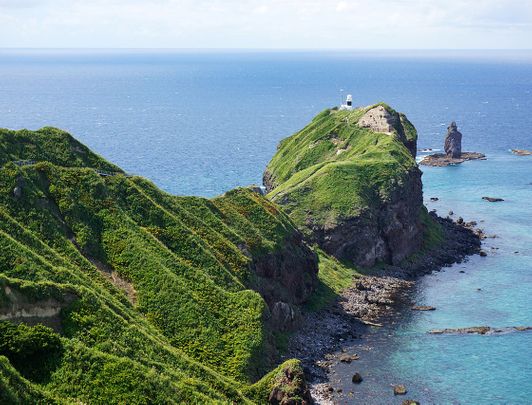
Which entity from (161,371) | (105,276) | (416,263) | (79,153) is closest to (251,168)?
(416,263)

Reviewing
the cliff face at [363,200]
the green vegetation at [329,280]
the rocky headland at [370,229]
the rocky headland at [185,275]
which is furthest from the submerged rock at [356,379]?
the cliff face at [363,200]

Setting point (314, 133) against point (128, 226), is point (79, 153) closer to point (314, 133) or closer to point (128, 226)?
point (128, 226)

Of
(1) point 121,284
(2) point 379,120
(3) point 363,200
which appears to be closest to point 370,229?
(3) point 363,200

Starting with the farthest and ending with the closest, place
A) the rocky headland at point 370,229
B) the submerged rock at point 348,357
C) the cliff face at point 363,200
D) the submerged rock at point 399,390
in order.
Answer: the cliff face at point 363,200
the rocky headland at point 370,229
the submerged rock at point 348,357
the submerged rock at point 399,390

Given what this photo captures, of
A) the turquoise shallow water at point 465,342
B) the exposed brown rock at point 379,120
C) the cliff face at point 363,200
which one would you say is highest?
the exposed brown rock at point 379,120

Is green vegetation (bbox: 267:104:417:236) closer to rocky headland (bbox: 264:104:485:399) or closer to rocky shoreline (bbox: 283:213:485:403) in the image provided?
rocky headland (bbox: 264:104:485:399)

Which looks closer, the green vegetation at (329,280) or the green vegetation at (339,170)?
the green vegetation at (329,280)

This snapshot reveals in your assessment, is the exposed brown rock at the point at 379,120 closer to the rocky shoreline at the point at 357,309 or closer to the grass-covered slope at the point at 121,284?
the rocky shoreline at the point at 357,309
